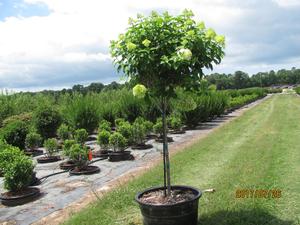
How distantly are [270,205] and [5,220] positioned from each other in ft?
11.6

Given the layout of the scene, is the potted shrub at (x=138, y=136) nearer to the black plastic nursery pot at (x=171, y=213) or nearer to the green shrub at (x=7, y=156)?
the green shrub at (x=7, y=156)

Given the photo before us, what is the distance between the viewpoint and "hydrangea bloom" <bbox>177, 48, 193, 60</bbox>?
3439mm

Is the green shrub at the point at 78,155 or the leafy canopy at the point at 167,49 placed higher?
the leafy canopy at the point at 167,49

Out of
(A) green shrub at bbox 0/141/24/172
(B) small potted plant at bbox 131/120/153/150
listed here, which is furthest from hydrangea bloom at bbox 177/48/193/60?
(B) small potted plant at bbox 131/120/153/150

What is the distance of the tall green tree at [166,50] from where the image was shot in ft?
12.0

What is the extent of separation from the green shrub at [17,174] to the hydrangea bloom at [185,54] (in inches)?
140

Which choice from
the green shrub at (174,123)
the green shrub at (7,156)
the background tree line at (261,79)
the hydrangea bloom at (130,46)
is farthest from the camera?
the background tree line at (261,79)

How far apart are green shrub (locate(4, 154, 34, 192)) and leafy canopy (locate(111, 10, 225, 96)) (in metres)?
2.91

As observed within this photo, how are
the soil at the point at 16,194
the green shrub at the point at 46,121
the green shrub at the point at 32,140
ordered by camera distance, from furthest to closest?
the green shrub at the point at 46,121
the green shrub at the point at 32,140
the soil at the point at 16,194

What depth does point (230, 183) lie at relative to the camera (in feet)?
19.0

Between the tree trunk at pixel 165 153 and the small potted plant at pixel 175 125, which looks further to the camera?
the small potted plant at pixel 175 125

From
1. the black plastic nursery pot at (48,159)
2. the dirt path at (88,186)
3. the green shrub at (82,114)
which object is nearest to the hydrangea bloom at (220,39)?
the dirt path at (88,186)

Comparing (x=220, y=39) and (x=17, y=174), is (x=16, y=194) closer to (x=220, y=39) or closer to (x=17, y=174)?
(x=17, y=174)

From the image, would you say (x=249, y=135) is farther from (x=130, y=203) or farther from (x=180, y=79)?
(x=180, y=79)
